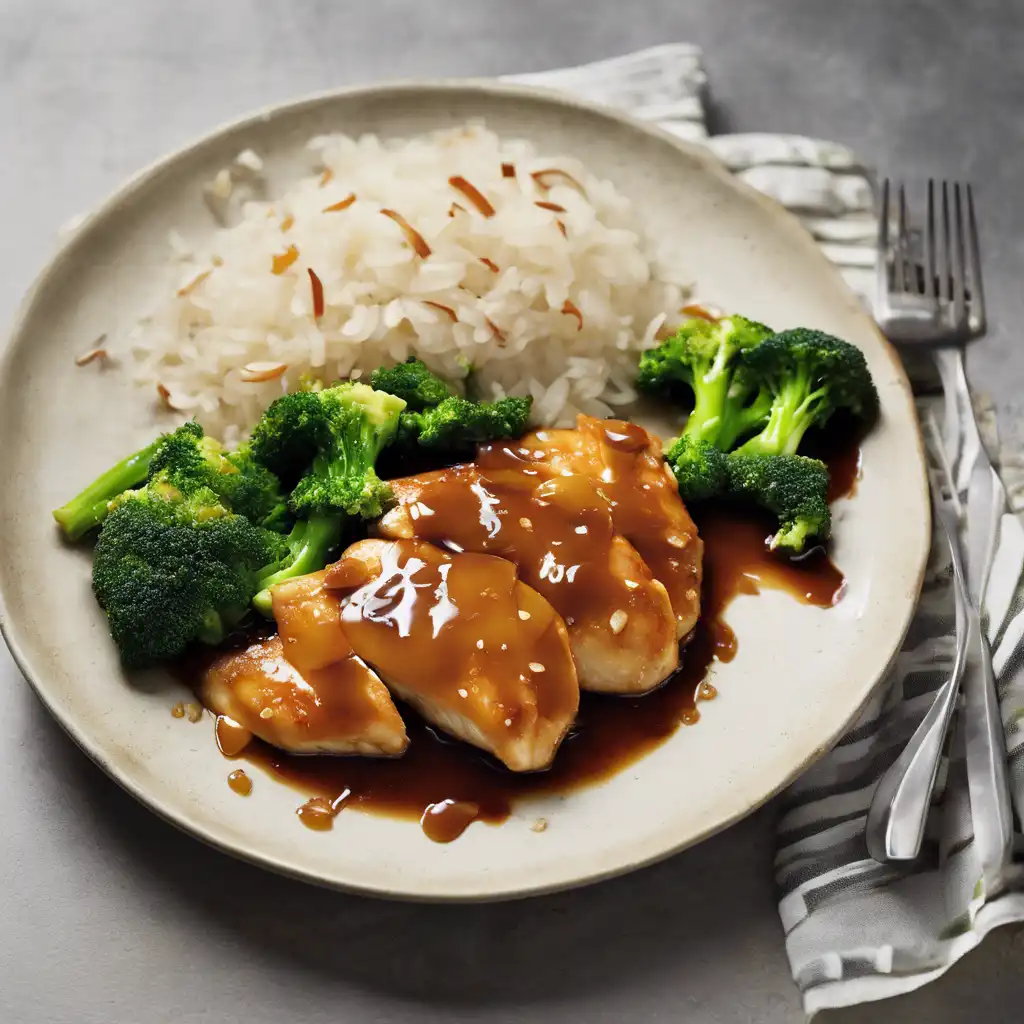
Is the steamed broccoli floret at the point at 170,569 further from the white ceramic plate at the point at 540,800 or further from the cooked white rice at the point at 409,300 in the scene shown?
the cooked white rice at the point at 409,300

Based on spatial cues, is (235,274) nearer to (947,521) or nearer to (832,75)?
(947,521)

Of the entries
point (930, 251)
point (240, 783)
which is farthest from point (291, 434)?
point (930, 251)

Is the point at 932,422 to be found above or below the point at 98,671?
below

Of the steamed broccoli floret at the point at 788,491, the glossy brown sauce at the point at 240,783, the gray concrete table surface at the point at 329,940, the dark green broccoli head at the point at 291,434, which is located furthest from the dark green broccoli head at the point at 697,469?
the glossy brown sauce at the point at 240,783

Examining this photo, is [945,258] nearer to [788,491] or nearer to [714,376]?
[714,376]

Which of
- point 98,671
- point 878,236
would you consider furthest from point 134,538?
point 878,236
